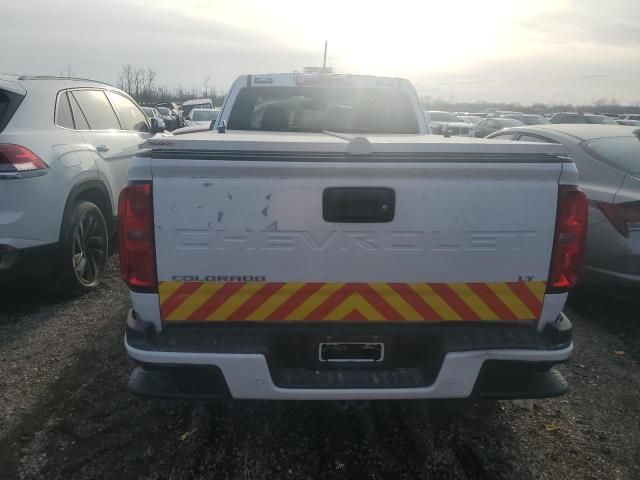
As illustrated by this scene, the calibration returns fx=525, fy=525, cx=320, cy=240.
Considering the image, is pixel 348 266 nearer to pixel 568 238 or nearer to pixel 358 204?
pixel 358 204

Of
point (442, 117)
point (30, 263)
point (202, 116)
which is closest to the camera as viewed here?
point (30, 263)

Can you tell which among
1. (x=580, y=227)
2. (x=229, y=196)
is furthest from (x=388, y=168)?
(x=580, y=227)

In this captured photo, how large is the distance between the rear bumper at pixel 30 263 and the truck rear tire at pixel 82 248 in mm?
108

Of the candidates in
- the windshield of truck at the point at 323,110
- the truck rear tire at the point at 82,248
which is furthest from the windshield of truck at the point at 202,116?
the windshield of truck at the point at 323,110

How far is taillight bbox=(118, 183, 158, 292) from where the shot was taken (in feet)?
6.99

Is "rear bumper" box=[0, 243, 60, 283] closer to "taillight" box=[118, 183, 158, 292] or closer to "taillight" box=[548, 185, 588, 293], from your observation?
"taillight" box=[118, 183, 158, 292]

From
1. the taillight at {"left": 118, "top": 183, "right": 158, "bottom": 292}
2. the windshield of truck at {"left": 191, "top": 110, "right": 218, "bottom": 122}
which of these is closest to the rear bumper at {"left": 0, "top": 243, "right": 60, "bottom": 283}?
the taillight at {"left": 118, "top": 183, "right": 158, "bottom": 292}

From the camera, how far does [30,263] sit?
154 inches

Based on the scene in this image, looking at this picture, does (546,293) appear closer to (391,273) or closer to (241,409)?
(391,273)

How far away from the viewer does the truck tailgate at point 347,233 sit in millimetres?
2131

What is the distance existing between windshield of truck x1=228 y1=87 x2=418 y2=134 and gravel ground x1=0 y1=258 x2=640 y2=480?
7.17 ft

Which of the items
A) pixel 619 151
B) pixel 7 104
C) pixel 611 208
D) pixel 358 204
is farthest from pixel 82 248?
pixel 619 151

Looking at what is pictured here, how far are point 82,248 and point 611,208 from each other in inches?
172

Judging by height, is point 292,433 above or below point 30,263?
below
